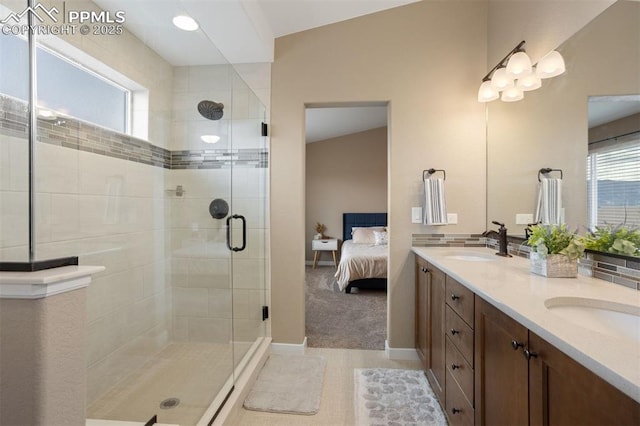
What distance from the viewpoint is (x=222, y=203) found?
221cm

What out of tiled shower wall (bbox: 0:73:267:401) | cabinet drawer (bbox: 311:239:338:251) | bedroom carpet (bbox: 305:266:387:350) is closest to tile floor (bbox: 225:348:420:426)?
bedroom carpet (bbox: 305:266:387:350)

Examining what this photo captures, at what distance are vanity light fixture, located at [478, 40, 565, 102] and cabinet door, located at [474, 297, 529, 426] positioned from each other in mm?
1520

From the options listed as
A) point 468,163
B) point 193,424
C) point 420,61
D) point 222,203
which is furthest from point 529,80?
point 193,424

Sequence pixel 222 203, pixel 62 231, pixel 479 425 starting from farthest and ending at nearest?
pixel 222 203 → pixel 62 231 → pixel 479 425

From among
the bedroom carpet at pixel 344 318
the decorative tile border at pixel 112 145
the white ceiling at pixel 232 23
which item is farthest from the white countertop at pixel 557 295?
the decorative tile border at pixel 112 145

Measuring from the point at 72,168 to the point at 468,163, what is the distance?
2.75m

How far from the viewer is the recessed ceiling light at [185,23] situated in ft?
6.14

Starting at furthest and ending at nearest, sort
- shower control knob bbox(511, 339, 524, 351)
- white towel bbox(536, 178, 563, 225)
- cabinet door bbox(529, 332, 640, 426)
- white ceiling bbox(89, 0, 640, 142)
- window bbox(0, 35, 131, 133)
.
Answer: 1. white ceiling bbox(89, 0, 640, 142)
2. white towel bbox(536, 178, 563, 225)
3. window bbox(0, 35, 131, 133)
4. shower control knob bbox(511, 339, 524, 351)
5. cabinet door bbox(529, 332, 640, 426)

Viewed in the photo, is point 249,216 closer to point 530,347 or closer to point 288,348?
point 288,348

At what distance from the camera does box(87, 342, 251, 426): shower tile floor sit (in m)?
1.49

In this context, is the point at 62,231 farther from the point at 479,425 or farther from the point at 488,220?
the point at 488,220

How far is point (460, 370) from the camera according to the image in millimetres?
1407

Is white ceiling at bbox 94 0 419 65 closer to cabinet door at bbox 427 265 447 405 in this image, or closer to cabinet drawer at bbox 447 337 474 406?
cabinet door at bbox 427 265 447 405

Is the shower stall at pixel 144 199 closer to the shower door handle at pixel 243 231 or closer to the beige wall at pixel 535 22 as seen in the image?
the shower door handle at pixel 243 231
